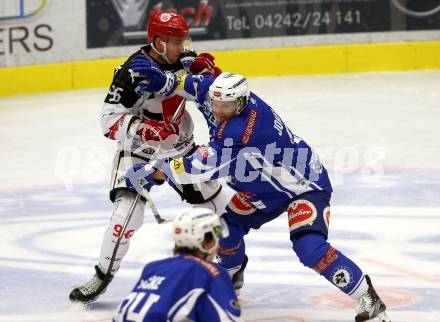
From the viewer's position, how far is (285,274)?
612 centimetres

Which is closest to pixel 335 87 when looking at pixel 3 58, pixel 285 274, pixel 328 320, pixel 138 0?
pixel 138 0

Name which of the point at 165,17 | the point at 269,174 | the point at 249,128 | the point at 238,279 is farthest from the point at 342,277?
the point at 165,17

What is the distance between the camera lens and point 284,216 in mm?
7398

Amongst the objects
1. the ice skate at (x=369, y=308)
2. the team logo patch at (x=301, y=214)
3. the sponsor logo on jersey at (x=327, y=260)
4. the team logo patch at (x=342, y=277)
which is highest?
the team logo patch at (x=301, y=214)

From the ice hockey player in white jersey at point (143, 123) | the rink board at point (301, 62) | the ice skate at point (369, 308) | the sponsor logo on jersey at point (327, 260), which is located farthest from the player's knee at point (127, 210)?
the rink board at point (301, 62)

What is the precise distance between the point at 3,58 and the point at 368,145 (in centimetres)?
465

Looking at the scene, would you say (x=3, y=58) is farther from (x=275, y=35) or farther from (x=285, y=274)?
(x=285, y=274)

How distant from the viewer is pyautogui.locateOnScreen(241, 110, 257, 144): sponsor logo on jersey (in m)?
5.05

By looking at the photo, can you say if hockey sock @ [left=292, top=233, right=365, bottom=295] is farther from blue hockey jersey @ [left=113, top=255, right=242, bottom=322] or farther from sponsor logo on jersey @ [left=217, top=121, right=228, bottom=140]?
blue hockey jersey @ [left=113, top=255, right=242, bottom=322]

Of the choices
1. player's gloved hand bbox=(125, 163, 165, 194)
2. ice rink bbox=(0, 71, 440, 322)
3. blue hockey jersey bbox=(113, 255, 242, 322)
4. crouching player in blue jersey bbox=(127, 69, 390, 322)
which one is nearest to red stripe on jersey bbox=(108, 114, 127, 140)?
player's gloved hand bbox=(125, 163, 165, 194)

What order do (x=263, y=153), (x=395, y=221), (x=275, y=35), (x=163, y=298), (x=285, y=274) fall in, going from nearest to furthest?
(x=163, y=298) → (x=263, y=153) → (x=285, y=274) → (x=395, y=221) → (x=275, y=35)

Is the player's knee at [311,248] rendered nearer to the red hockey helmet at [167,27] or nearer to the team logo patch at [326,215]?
the team logo patch at [326,215]

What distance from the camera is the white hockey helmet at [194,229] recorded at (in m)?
3.77

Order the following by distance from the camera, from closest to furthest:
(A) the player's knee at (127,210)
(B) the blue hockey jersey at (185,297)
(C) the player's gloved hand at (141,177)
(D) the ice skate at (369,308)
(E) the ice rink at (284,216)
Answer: (B) the blue hockey jersey at (185,297) < (D) the ice skate at (369,308) < (C) the player's gloved hand at (141,177) < (A) the player's knee at (127,210) < (E) the ice rink at (284,216)
